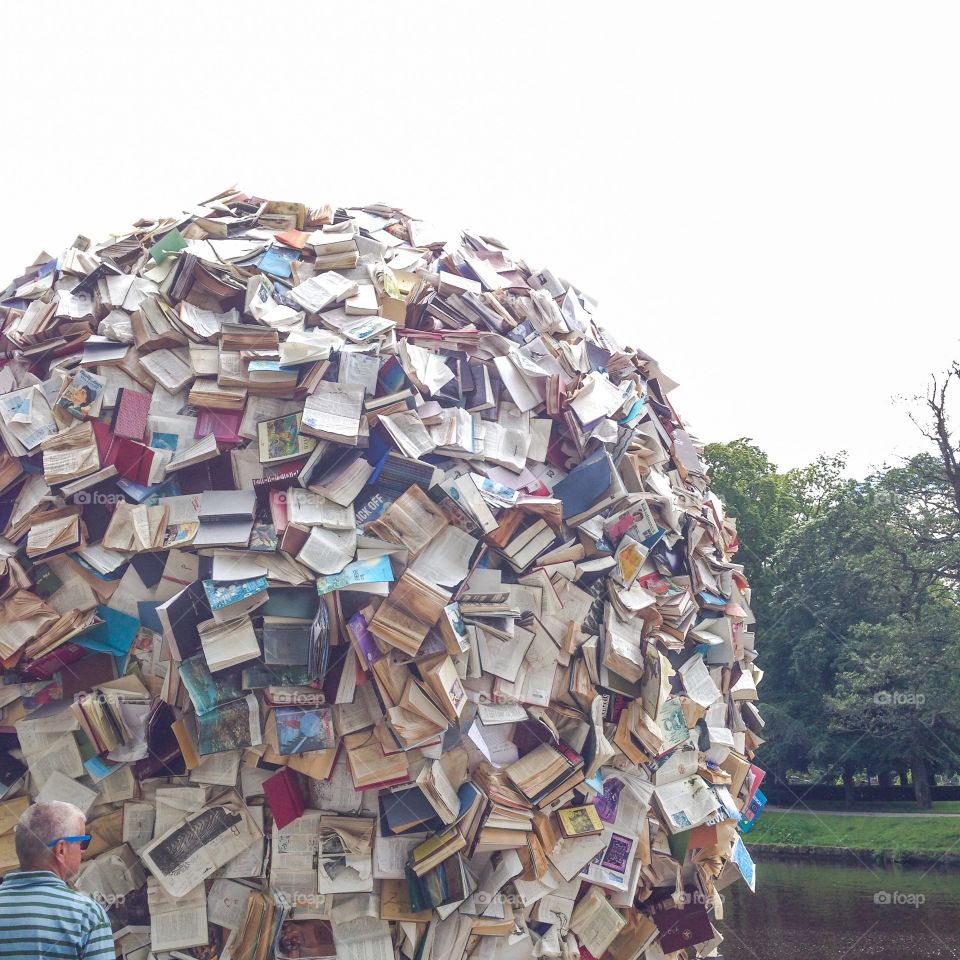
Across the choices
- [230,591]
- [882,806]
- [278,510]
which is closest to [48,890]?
[230,591]

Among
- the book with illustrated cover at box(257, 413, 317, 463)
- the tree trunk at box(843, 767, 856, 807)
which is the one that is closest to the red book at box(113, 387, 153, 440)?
the book with illustrated cover at box(257, 413, 317, 463)

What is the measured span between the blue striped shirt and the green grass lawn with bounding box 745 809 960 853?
51.7ft

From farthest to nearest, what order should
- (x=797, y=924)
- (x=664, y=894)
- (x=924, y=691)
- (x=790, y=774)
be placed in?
(x=790, y=774), (x=924, y=691), (x=797, y=924), (x=664, y=894)

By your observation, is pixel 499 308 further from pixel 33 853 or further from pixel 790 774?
pixel 790 774

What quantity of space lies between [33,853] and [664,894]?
264 cm

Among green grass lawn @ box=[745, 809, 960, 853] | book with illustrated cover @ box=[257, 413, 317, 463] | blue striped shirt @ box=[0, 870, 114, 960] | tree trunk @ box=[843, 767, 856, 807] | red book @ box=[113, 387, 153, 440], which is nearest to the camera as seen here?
blue striped shirt @ box=[0, 870, 114, 960]

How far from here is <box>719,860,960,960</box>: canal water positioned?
319 inches

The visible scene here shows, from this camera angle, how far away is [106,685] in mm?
3678

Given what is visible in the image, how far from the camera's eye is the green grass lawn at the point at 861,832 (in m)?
16.5

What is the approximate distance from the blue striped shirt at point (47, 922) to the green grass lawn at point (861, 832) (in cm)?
1577

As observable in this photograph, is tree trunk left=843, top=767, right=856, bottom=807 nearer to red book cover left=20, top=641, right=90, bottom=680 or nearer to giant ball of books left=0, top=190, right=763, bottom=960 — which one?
giant ball of books left=0, top=190, right=763, bottom=960

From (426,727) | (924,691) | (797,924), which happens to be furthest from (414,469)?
(924,691)

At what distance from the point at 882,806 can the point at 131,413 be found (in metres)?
22.3

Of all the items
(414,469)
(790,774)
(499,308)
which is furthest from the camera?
(790,774)
